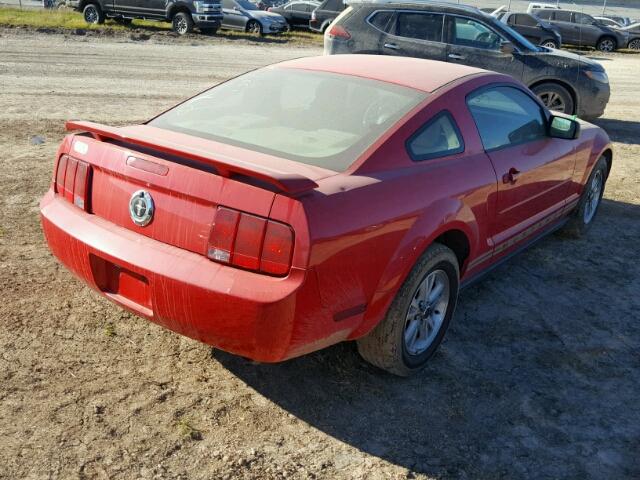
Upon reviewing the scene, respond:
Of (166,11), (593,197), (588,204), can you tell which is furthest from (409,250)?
(166,11)

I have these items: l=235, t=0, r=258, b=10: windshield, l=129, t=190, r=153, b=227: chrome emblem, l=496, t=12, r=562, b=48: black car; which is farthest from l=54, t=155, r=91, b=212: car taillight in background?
l=235, t=0, r=258, b=10: windshield

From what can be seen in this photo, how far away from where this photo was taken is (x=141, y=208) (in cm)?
317

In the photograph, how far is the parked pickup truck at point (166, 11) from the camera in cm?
2275

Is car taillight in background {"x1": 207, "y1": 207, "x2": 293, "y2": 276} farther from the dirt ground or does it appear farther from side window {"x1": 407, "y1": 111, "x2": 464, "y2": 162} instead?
side window {"x1": 407, "y1": 111, "x2": 464, "y2": 162}

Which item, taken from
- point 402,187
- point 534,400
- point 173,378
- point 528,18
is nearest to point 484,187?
point 402,187

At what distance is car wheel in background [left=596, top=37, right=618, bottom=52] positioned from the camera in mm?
29281

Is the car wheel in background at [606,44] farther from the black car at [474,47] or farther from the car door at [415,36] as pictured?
the car door at [415,36]

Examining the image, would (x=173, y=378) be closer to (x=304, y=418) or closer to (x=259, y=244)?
(x=304, y=418)

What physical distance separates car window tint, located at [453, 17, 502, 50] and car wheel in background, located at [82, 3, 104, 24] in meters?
16.4

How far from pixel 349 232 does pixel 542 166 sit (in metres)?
2.33

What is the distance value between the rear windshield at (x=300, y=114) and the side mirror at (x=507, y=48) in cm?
729

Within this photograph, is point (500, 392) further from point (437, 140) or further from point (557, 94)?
point (557, 94)

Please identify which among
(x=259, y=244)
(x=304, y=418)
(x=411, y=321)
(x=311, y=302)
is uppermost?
(x=259, y=244)

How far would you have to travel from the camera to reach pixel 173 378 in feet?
11.6
